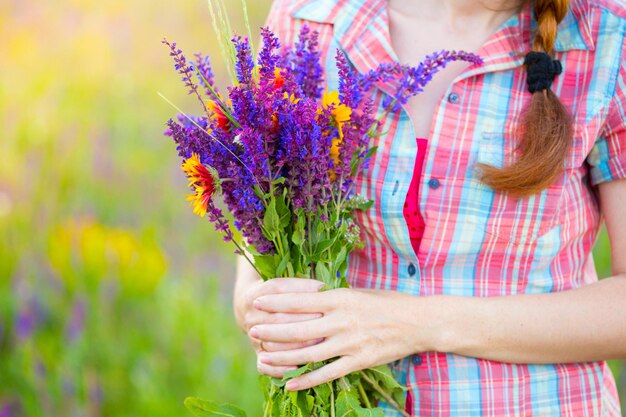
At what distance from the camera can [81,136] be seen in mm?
2953

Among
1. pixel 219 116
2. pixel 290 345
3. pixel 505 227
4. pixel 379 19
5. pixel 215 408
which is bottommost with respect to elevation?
pixel 215 408

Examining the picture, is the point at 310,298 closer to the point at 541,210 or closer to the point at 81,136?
the point at 541,210

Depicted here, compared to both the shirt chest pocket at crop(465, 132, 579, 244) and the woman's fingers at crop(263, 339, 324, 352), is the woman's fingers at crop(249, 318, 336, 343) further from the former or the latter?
Result: the shirt chest pocket at crop(465, 132, 579, 244)

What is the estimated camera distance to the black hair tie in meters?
1.41

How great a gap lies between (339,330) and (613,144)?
635 mm

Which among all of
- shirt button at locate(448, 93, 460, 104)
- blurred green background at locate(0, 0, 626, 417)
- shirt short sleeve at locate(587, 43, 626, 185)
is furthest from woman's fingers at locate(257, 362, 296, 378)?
blurred green background at locate(0, 0, 626, 417)

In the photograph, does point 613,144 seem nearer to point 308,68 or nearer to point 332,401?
point 308,68

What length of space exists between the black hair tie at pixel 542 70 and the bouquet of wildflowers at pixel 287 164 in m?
0.19

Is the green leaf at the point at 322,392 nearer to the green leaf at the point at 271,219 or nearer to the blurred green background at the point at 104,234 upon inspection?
the green leaf at the point at 271,219

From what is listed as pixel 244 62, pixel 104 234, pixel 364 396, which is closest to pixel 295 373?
pixel 364 396

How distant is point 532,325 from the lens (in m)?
1.34

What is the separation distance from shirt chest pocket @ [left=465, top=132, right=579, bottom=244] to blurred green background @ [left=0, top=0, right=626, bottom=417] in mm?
1321

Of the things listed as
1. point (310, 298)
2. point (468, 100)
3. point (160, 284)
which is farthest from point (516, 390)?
point (160, 284)

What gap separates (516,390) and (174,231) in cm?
190
